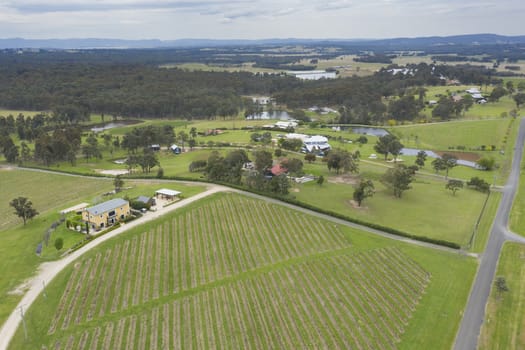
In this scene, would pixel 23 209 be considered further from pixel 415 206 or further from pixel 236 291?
pixel 415 206

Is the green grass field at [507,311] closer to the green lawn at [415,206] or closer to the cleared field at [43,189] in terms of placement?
the green lawn at [415,206]

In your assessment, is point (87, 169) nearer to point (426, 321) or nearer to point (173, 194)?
point (173, 194)

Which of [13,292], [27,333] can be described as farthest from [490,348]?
[13,292]

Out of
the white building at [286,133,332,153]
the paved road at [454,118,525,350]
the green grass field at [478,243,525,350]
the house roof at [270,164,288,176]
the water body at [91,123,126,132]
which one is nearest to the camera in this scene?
the green grass field at [478,243,525,350]

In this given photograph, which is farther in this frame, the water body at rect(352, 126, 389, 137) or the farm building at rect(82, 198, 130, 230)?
the water body at rect(352, 126, 389, 137)

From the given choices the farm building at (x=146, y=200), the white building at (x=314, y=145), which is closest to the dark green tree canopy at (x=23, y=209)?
the farm building at (x=146, y=200)

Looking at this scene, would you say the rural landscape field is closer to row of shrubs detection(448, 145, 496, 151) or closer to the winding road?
the winding road

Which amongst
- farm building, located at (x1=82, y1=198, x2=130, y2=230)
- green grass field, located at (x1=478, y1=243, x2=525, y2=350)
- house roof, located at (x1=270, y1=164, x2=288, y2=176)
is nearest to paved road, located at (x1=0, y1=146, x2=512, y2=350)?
green grass field, located at (x1=478, y1=243, x2=525, y2=350)
